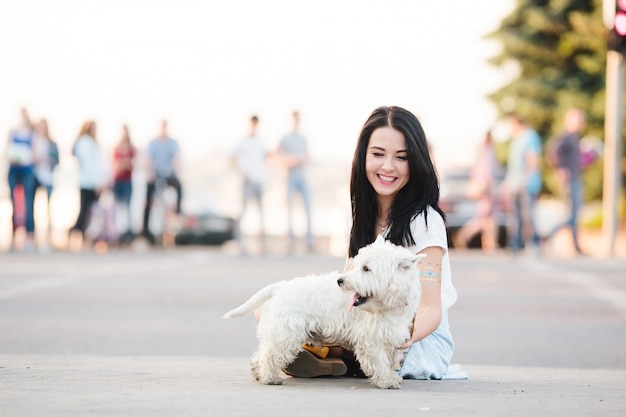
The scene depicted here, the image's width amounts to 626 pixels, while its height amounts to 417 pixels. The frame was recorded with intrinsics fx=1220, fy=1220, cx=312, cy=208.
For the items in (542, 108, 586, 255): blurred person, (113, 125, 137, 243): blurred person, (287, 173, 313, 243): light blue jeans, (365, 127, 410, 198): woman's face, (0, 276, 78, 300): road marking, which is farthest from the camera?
(113, 125, 137, 243): blurred person

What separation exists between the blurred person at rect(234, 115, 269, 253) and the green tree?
60.7 ft

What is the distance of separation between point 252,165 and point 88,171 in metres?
2.88

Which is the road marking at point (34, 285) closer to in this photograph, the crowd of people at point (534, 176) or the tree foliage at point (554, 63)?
the crowd of people at point (534, 176)

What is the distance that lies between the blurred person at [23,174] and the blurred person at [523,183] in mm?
8204

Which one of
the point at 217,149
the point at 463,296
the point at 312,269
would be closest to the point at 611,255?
the point at 312,269

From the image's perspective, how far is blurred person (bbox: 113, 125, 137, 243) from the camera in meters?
21.9

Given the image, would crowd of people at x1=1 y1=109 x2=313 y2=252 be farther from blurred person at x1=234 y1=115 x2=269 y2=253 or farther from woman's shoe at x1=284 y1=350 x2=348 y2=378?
woman's shoe at x1=284 y1=350 x2=348 y2=378

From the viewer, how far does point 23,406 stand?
16.4ft

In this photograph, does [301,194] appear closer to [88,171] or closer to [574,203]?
[88,171]

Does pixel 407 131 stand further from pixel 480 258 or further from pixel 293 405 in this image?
pixel 480 258

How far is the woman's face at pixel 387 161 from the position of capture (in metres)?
6.39

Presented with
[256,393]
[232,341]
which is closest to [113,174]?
[232,341]

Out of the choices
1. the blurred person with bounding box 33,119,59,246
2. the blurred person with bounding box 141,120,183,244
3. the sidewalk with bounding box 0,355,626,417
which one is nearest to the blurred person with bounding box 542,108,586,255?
the blurred person with bounding box 141,120,183,244

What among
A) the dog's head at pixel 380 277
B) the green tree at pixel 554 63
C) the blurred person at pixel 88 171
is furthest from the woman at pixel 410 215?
the green tree at pixel 554 63
